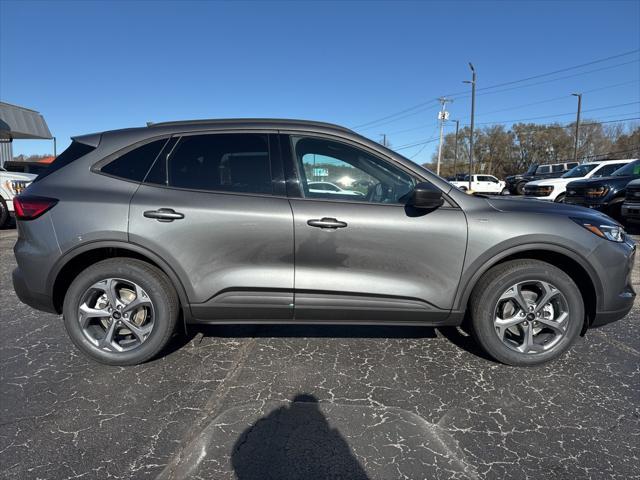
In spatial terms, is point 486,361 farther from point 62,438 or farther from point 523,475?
point 62,438

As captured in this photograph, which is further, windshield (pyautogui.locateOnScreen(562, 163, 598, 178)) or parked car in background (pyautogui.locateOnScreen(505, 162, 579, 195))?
parked car in background (pyautogui.locateOnScreen(505, 162, 579, 195))

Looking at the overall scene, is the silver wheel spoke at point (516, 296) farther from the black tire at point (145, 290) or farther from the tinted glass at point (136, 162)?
the tinted glass at point (136, 162)

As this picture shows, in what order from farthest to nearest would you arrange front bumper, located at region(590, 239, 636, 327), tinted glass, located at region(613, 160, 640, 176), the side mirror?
1. tinted glass, located at region(613, 160, 640, 176)
2. front bumper, located at region(590, 239, 636, 327)
3. the side mirror

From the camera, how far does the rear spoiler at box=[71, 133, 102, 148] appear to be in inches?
115

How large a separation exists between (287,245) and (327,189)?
52cm

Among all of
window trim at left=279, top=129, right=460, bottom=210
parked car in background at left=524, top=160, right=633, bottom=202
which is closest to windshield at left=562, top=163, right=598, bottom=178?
parked car in background at left=524, top=160, right=633, bottom=202

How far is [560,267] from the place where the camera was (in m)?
3.00

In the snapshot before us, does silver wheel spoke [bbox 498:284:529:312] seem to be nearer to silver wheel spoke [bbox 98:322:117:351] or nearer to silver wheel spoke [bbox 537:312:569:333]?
silver wheel spoke [bbox 537:312:569:333]

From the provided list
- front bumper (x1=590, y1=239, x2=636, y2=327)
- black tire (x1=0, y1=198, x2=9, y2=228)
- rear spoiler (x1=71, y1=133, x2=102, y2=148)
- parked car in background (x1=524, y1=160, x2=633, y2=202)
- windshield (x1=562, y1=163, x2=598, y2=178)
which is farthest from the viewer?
windshield (x1=562, y1=163, x2=598, y2=178)

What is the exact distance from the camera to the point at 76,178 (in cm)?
282

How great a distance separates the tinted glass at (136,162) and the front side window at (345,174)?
1.04 m

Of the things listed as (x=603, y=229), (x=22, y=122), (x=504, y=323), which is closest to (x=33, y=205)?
(x=504, y=323)

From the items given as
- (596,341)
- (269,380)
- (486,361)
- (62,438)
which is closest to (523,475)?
(486,361)

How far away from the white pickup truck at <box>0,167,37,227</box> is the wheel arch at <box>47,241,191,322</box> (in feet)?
25.5
